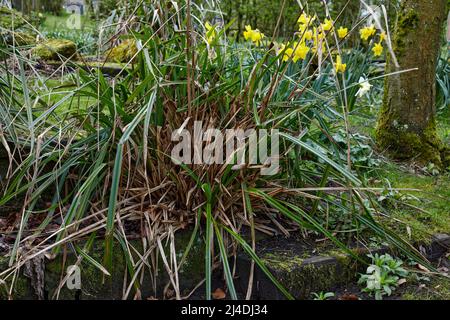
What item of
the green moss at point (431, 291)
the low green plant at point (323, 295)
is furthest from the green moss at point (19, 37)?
the green moss at point (431, 291)

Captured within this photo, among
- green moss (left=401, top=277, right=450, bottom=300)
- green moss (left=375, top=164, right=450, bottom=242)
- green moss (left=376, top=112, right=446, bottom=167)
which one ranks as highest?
green moss (left=376, top=112, right=446, bottom=167)

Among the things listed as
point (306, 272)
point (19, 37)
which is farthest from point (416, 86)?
point (19, 37)

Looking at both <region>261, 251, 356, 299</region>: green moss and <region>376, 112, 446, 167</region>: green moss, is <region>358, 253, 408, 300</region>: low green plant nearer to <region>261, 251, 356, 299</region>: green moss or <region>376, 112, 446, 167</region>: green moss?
<region>261, 251, 356, 299</region>: green moss

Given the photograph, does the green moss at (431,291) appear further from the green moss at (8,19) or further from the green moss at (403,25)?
the green moss at (8,19)

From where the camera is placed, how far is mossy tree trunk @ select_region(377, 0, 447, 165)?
3.52 meters

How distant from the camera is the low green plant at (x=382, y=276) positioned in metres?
2.30

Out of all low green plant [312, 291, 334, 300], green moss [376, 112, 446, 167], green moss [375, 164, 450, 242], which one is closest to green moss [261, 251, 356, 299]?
low green plant [312, 291, 334, 300]

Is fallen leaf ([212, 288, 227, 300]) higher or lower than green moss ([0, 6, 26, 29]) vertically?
lower

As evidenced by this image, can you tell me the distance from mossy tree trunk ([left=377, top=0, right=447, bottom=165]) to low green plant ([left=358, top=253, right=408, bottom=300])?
1.28m

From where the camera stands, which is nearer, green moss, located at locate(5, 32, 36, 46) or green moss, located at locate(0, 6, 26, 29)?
green moss, located at locate(5, 32, 36, 46)

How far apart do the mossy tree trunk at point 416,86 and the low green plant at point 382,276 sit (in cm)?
128

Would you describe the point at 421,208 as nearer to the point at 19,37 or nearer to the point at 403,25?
the point at 403,25

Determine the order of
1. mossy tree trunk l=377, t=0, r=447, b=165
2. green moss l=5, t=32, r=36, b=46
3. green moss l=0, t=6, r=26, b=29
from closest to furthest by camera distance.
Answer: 1. green moss l=5, t=32, r=36, b=46
2. green moss l=0, t=6, r=26, b=29
3. mossy tree trunk l=377, t=0, r=447, b=165

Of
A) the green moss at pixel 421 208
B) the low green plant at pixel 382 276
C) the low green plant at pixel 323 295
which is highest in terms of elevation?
the green moss at pixel 421 208
